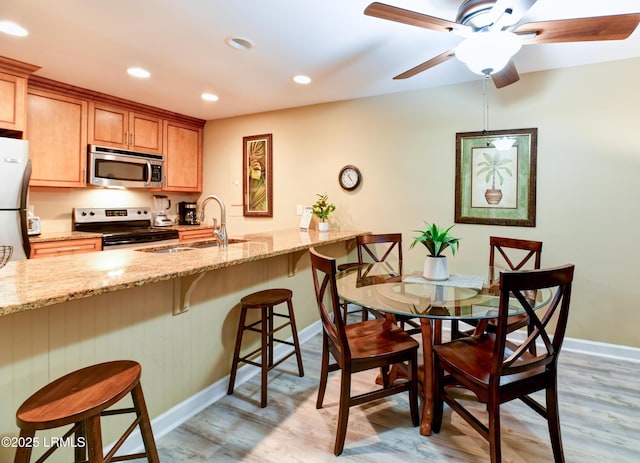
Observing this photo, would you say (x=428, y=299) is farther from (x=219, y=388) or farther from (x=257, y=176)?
(x=257, y=176)

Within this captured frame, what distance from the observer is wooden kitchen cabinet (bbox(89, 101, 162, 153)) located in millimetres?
3633

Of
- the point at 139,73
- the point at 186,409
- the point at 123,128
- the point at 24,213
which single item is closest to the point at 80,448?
the point at 186,409

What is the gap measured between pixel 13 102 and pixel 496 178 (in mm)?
4212

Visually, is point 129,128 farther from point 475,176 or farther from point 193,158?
point 475,176

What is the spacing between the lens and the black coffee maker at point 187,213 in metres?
4.77

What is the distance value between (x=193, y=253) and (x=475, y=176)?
2.60 metres

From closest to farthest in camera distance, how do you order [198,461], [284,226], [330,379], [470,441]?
[198,461] → [470,441] → [330,379] → [284,226]

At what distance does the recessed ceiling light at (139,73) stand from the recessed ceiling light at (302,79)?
4.24 feet

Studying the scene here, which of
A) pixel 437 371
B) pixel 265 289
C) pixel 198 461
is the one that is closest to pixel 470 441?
pixel 437 371

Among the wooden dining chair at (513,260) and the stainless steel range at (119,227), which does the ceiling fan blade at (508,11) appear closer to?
the wooden dining chair at (513,260)

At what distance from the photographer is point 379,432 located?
1.90m

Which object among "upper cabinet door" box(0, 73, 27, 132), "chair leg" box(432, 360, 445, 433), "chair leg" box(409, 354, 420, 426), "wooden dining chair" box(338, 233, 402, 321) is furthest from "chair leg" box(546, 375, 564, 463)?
"upper cabinet door" box(0, 73, 27, 132)

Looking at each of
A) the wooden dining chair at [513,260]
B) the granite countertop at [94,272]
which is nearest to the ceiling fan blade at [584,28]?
the wooden dining chair at [513,260]

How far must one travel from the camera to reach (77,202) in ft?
12.7
